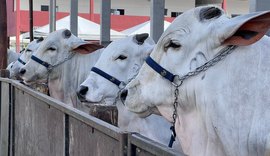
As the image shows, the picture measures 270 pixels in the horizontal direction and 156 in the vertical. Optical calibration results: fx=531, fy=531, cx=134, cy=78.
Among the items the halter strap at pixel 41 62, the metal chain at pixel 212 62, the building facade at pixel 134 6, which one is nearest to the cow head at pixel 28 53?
the halter strap at pixel 41 62

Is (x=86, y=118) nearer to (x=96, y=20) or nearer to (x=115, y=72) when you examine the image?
(x=115, y=72)

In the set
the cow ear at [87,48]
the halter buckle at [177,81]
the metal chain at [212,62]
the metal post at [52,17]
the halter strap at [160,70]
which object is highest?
the metal chain at [212,62]

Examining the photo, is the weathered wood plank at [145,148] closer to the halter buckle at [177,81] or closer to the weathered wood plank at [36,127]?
the halter buckle at [177,81]

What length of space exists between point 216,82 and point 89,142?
1287mm

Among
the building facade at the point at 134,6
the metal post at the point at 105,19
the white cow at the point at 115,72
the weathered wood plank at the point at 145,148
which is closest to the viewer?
the weathered wood plank at the point at 145,148

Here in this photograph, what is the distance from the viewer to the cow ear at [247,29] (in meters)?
2.77

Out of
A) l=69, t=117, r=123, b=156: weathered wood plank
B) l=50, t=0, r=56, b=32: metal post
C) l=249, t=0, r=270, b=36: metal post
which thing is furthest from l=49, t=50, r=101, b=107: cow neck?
l=50, t=0, r=56, b=32: metal post

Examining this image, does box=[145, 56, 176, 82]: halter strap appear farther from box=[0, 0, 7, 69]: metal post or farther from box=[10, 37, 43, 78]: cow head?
box=[0, 0, 7, 69]: metal post

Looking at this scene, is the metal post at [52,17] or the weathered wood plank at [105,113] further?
the metal post at [52,17]

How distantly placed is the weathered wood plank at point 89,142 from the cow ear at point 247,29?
0.92 meters

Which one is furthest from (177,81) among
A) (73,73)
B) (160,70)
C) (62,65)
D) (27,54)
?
(27,54)

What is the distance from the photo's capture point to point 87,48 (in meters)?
7.14

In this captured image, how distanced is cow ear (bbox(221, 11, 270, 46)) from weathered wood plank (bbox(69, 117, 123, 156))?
0.92 metres

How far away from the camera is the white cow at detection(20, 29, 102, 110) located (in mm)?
7348
